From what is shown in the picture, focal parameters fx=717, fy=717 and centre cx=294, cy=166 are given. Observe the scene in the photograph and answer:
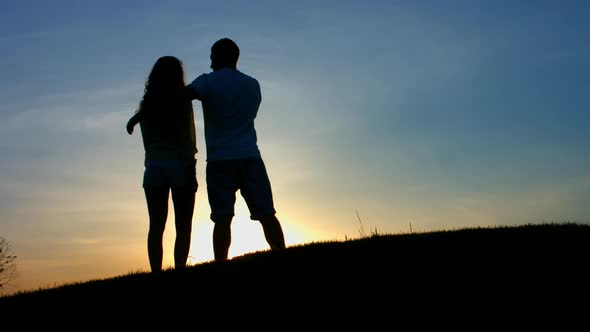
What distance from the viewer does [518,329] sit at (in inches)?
243

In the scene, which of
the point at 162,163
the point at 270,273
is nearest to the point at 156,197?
the point at 162,163

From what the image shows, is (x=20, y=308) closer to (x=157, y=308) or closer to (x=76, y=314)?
(x=76, y=314)

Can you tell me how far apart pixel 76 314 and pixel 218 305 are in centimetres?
170

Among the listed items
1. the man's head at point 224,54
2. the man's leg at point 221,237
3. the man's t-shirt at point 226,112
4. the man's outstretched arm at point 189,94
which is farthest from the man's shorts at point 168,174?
the man's head at point 224,54

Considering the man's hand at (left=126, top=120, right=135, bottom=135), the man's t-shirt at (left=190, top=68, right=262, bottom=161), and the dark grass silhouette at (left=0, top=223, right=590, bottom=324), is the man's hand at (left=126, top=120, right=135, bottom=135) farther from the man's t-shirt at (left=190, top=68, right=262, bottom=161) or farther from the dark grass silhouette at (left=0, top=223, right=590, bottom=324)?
the dark grass silhouette at (left=0, top=223, right=590, bottom=324)

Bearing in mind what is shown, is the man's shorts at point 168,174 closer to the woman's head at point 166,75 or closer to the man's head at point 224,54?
the woman's head at point 166,75

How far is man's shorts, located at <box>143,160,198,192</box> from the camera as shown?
9.15m

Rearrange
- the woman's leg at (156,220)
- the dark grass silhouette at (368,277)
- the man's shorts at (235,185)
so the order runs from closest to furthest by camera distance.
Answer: the dark grass silhouette at (368,277), the man's shorts at (235,185), the woman's leg at (156,220)

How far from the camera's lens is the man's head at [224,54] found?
Answer: 351 inches

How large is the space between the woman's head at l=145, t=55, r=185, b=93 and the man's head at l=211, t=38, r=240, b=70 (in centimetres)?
57

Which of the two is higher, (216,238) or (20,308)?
(216,238)

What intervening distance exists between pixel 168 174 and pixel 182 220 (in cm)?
64

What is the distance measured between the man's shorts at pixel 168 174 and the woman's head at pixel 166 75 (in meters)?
0.95

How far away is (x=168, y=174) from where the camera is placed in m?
9.15
